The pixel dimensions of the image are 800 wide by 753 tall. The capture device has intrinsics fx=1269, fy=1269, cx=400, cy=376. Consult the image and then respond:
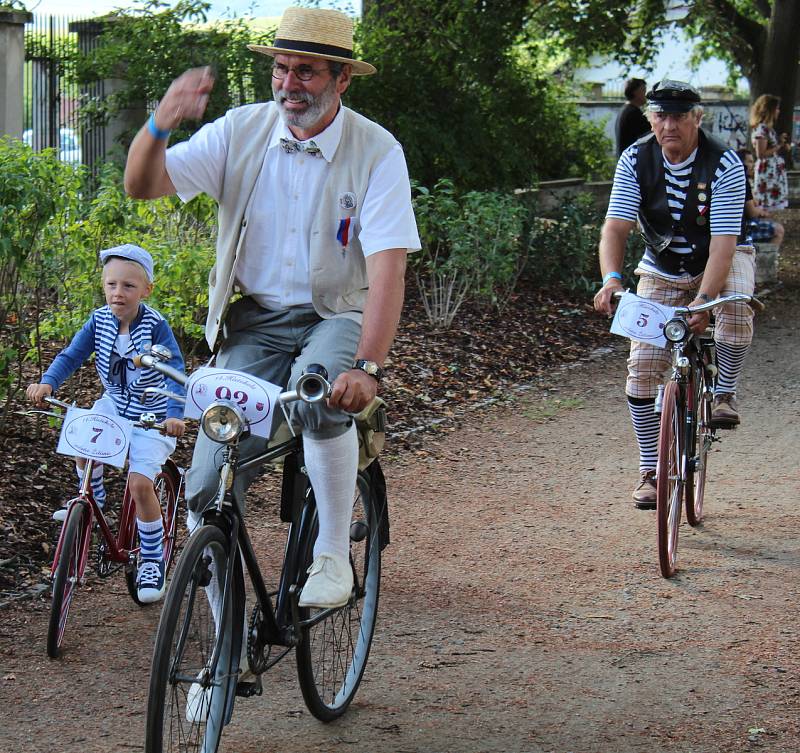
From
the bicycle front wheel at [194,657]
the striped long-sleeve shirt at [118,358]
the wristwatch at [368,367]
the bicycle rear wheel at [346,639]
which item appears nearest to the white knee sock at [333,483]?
the bicycle rear wheel at [346,639]

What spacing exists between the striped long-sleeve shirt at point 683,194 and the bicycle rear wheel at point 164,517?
7.94ft

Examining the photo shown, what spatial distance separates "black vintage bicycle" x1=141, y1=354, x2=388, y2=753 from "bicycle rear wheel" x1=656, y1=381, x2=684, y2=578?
1782mm

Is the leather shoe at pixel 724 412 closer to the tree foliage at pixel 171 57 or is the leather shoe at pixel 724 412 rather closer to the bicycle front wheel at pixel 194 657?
the bicycle front wheel at pixel 194 657

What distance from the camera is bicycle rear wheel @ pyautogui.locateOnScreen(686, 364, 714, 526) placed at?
591cm

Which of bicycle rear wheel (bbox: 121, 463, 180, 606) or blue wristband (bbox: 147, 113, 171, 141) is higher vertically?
blue wristband (bbox: 147, 113, 171, 141)

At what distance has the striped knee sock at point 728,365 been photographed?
6.58 metres

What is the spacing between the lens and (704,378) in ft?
20.1

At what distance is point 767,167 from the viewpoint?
544 inches

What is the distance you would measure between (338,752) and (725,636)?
1.71 meters

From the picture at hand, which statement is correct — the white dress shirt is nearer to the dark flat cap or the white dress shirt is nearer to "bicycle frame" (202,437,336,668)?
"bicycle frame" (202,437,336,668)

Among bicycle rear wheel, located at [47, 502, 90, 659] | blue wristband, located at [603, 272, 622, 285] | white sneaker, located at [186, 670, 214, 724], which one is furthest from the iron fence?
white sneaker, located at [186, 670, 214, 724]

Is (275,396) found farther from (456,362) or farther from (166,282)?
(456,362)

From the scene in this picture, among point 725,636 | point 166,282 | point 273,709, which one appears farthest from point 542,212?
point 273,709

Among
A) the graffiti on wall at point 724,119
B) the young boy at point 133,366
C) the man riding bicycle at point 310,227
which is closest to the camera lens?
the man riding bicycle at point 310,227
